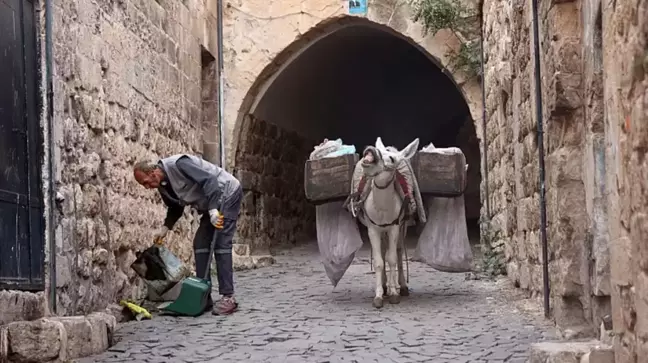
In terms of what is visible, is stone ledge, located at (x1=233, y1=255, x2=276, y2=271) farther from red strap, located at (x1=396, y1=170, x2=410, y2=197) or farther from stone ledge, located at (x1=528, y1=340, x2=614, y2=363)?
stone ledge, located at (x1=528, y1=340, x2=614, y2=363)

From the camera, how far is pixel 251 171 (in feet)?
37.7

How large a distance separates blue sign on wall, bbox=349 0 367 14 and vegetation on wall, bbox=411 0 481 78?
2.11 feet

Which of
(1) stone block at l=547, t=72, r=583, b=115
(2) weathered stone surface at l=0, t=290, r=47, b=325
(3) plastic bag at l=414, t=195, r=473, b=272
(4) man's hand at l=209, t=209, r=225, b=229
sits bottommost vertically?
(2) weathered stone surface at l=0, t=290, r=47, b=325

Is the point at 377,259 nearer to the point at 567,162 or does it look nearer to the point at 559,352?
the point at 567,162

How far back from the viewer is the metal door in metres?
4.29

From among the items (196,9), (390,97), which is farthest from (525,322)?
(390,97)

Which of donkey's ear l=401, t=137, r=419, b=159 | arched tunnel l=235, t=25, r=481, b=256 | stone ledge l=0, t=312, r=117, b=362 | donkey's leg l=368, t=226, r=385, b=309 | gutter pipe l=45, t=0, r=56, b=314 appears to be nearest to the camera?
stone ledge l=0, t=312, r=117, b=362

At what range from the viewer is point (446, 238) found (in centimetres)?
688

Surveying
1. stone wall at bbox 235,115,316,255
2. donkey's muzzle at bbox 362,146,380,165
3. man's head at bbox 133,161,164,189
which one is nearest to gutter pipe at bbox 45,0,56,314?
man's head at bbox 133,161,164,189

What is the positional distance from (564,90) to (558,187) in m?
0.54

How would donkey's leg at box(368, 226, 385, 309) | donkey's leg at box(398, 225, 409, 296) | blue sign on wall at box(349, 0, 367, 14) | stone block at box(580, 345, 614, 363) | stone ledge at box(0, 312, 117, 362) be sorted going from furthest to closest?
blue sign on wall at box(349, 0, 367, 14) → donkey's leg at box(398, 225, 409, 296) → donkey's leg at box(368, 226, 385, 309) → stone ledge at box(0, 312, 117, 362) → stone block at box(580, 345, 614, 363)

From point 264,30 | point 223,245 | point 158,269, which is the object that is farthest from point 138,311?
point 264,30

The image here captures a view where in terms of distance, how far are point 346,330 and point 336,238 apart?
1632 millimetres

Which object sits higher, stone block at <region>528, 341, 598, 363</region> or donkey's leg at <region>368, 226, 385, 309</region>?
donkey's leg at <region>368, 226, 385, 309</region>
